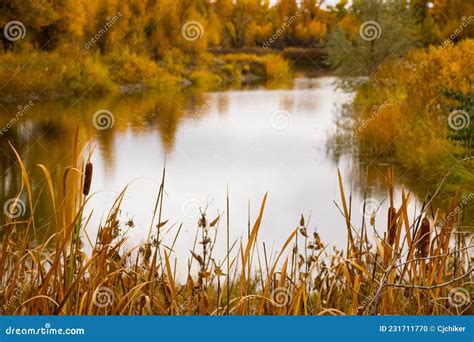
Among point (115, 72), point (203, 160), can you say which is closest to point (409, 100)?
point (203, 160)

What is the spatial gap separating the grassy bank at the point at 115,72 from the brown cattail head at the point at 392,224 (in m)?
17.8

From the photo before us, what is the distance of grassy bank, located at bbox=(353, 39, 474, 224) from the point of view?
9055 millimetres

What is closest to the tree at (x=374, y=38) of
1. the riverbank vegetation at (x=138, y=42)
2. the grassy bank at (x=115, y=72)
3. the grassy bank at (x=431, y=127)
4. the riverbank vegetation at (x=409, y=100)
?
the riverbank vegetation at (x=409, y=100)

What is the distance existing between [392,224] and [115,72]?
2459 centimetres

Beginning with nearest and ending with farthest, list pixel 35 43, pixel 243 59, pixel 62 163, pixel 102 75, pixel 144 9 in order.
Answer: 1. pixel 62 163
2. pixel 35 43
3. pixel 102 75
4. pixel 144 9
5. pixel 243 59

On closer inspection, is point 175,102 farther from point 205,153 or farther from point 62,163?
point 62,163

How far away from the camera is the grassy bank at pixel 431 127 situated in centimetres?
905

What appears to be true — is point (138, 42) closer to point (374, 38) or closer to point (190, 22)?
point (190, 22)

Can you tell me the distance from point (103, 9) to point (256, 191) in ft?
60.0

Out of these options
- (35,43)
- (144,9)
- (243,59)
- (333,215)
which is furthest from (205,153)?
(243,59)

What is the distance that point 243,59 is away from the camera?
1538 inches

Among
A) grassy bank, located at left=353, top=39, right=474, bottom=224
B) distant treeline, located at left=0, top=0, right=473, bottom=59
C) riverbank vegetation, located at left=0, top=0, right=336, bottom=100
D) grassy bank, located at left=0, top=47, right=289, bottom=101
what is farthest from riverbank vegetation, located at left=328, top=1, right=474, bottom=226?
grassy bank, located at left=0, top=47, right=289, bottom=101

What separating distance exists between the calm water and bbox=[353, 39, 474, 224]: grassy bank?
56 centimetres

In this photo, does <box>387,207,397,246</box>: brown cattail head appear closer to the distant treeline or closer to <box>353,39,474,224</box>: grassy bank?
<box>353,39,474,224</box>: grassy bank
